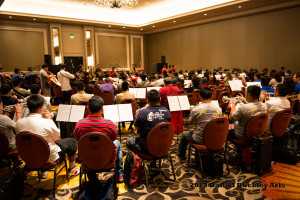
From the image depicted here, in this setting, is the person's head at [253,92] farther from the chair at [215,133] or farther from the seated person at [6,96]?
the seated person at [6,96]

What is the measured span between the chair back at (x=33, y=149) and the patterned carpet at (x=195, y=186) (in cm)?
59

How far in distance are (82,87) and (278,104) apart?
386cm

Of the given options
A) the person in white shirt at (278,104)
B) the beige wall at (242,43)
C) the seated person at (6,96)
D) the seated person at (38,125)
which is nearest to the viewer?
the seated person at (38,125)

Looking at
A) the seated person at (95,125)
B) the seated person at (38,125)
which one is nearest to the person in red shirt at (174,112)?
the seated person at (95,125)

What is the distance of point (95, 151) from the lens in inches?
92.2

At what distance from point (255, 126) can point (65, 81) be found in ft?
21.7

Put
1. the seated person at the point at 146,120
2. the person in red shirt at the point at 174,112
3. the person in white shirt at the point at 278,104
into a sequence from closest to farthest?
1. the seated person at the point at 146,120
2. the person in white shirt at the point at 278,104
3. the person in red shirt at the point at 174,112

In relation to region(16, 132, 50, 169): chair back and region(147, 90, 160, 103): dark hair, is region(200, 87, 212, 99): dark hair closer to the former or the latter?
region(147, 90, 160, 103): dark hair

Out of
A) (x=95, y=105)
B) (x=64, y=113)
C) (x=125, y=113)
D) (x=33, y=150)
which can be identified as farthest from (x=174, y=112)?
(x=33, y=150)

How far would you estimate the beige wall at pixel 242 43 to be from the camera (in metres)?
10.4

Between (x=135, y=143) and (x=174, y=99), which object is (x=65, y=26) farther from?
(x=135, y=143)

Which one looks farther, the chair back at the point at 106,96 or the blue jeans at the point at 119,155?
the chair back at the point at 106,96

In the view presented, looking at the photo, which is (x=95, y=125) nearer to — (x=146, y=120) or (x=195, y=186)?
(x=146, y=120)

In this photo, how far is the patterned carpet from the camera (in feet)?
8.93
